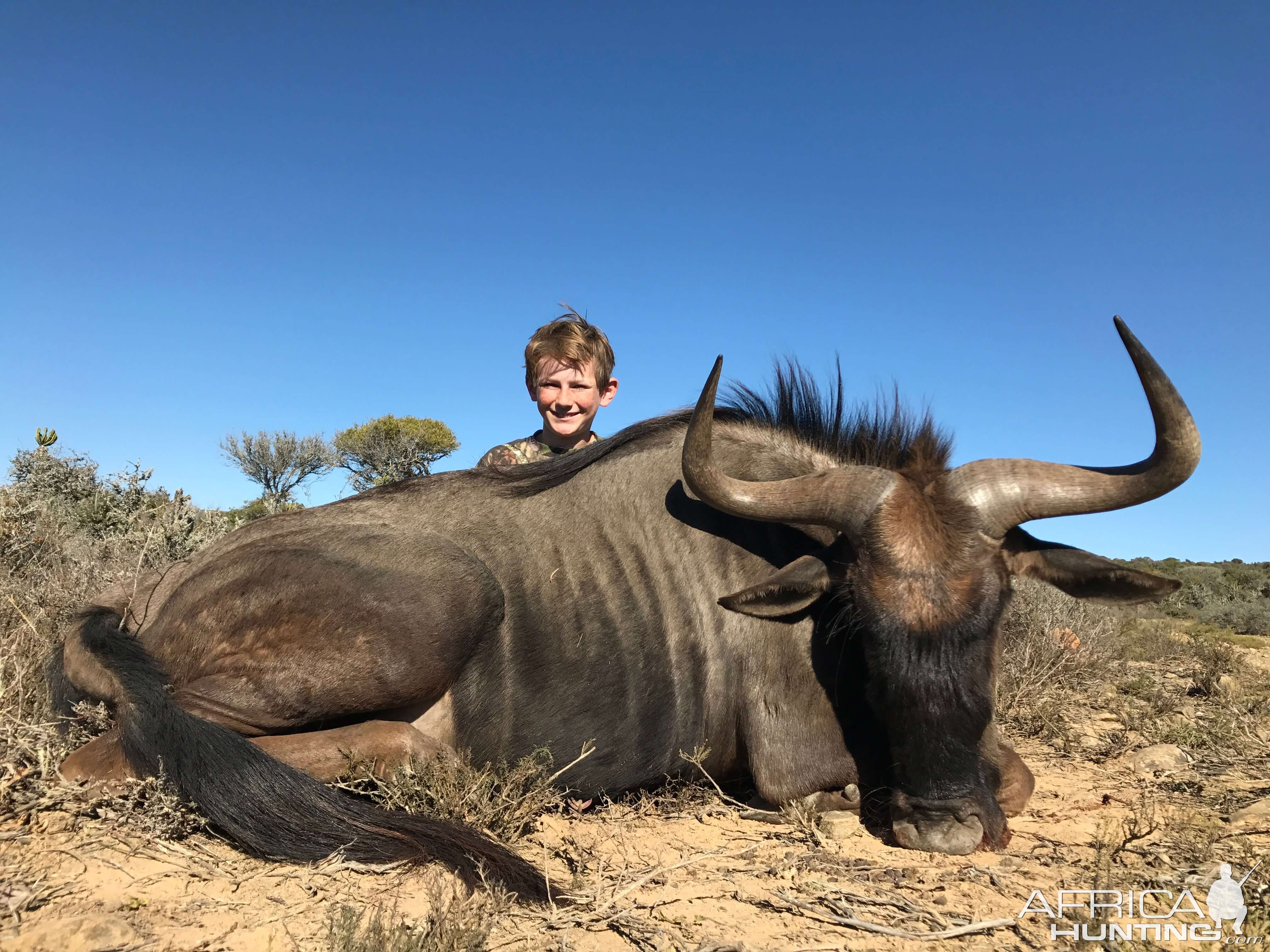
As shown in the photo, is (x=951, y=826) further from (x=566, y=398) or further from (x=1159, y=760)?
(x=566, y=398)

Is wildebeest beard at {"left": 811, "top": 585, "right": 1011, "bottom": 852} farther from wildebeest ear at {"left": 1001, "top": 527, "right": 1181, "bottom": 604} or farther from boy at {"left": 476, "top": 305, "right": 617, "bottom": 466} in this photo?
boy at {"left": 476, "top": 305, "right": 617, "bottom": 466}

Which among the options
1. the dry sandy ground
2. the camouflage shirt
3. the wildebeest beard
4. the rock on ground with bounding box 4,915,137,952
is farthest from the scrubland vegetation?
the camouflage shirt

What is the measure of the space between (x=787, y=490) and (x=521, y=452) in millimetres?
3603

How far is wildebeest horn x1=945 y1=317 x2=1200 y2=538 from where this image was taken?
10.3ft

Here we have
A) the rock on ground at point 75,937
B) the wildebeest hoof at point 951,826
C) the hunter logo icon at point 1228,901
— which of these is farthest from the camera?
the wildebeest hoof at point 951,826

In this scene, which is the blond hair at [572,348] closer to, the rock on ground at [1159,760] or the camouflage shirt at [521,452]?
the camouflage shirt at [521,452]

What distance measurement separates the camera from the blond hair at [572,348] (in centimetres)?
616

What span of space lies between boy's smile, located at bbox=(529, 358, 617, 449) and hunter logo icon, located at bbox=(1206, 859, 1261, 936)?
456 centimetres

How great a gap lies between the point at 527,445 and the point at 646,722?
11.8 ft

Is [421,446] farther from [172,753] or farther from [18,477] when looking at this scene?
[172,753]

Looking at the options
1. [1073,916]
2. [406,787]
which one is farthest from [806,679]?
[406,787]

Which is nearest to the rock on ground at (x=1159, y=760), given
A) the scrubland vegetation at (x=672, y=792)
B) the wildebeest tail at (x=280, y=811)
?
the scrubland vegetation at (x=672, y=792)

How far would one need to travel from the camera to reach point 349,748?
3051 millimetres

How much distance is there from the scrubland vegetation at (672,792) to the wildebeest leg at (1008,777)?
32 cm
